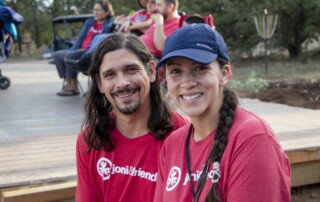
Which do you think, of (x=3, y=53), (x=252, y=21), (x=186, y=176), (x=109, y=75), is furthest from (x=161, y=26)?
(x=252, y=21)

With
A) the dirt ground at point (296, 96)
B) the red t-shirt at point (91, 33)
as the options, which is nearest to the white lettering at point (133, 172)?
the dirt ground at point (296, 96)

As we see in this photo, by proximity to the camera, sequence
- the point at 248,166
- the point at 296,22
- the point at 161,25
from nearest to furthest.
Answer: the point at 248,166
the point at 161,25
the point at 296,22

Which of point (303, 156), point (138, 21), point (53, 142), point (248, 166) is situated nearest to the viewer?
point (248, 166)

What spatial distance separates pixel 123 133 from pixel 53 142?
1791 mm

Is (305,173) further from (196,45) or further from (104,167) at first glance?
(196,45)

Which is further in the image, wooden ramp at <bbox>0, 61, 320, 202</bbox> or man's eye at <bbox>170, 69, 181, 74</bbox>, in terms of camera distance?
wooden ramp at <bbox>0, 61, 320, 202</bbox>

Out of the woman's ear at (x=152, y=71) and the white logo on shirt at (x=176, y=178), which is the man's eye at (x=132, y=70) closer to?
the woman's ear at (x=152, y=71)

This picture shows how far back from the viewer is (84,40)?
633cm

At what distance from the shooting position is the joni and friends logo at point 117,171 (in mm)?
2057

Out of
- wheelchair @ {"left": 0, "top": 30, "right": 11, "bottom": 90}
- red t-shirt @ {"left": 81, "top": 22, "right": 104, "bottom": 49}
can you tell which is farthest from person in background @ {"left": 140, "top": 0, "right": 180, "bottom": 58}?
wheelchair @ {"left": 0, "top": 30, "right": 11, "bottom": 90}

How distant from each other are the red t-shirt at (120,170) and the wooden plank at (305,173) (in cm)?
176

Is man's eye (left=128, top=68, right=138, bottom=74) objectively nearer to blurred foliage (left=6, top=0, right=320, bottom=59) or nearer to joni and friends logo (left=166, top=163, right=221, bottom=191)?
joni and friends logo (left=166, top=163, right=221, bottom=191)

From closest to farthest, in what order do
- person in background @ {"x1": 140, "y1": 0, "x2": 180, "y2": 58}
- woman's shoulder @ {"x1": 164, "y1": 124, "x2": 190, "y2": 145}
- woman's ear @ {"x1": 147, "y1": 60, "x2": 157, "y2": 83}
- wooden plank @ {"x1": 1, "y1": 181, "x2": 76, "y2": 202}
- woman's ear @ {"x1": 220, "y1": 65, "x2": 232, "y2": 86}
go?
woman's ear @ {"x1": 220, "y1": 65, "x2": 232, "y2": 86} → woman's shoulder @ {"x1": 164, "y1": 124, "x2": 190, "y2": 145} → woman's ear @ {"x1": 147, "y1": 60, "x2": 157, "y2": 83} → wooden plank @ {"x1": 1, "y1": 181, "x2": 76, "y2": 202} → person in background @ {"x1": 140, "y1": 0, "x2": 180, "y2": 58}

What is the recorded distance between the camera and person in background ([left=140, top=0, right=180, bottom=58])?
14.7 ft
